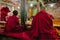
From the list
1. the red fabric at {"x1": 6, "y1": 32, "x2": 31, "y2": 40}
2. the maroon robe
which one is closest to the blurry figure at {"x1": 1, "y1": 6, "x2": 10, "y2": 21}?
the red fabric at {"x1": 6, "y1": 32, "x2": 31, "y2": 40}

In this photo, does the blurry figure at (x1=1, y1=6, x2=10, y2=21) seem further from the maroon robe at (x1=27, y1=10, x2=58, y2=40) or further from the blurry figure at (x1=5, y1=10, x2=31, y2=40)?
the maroon robe at (x1=27, y1=10, x2=58, y2=40)

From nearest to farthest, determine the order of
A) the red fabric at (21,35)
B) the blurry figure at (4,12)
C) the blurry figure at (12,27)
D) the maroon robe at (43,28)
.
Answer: the maroon robe at (43,28), the red fabric at (21,35), the blurry figure at (12,27), the blurry figure at (4,12)

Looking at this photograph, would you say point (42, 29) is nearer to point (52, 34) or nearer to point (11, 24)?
point (52, 34)

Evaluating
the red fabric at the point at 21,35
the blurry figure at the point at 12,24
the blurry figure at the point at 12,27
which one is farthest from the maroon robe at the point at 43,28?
the blurry figure at the point at 12,24

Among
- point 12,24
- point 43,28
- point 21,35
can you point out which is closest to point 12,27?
point 12,24

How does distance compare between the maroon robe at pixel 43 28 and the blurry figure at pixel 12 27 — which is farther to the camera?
the blurry figure at pixel 12 27

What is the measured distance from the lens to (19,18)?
3.82 meters

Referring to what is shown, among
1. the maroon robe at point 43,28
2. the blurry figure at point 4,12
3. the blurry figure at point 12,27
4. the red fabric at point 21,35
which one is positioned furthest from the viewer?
the blurry figure at point 4,12

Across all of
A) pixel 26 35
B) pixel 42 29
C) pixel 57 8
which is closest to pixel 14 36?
pixel 26 35

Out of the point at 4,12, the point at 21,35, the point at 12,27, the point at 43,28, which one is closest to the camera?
the point at 43,28

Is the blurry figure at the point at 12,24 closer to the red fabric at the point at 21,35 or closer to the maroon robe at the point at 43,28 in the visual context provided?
the red fabric at the point at 21,35

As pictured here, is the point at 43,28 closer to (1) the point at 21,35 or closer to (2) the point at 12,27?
(1) the point at 21,35

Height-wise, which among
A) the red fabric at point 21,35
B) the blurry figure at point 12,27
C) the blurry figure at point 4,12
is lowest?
the red fabric at point 21,35

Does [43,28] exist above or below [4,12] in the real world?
below
